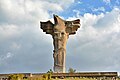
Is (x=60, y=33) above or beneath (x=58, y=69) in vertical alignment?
above

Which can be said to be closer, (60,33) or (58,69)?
(58,69)

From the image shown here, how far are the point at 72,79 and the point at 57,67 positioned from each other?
476cm

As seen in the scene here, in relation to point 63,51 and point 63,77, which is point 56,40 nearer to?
point 63,51

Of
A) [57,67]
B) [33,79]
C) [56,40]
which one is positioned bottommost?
[33,79]

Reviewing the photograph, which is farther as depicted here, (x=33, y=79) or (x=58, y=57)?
(x=58, y=57)

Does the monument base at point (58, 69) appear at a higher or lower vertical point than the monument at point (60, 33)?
lower

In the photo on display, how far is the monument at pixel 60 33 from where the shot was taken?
26.7 meters

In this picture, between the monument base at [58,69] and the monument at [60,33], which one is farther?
the monument at [60,33]

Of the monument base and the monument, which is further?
the monument

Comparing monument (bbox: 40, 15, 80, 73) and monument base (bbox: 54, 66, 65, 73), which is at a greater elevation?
monument (bbox: 40, 15, 80, 73)

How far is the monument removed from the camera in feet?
87.7

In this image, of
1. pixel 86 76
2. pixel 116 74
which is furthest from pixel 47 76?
pixel 116 74

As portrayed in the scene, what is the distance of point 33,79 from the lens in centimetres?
2094

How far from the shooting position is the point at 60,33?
1054 inches
